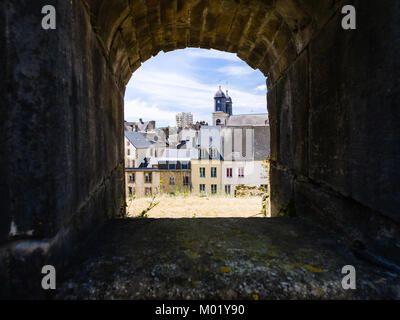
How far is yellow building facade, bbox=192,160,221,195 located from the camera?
3169 cm

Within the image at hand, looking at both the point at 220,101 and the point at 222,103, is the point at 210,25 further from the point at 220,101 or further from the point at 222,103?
the point at 222,103

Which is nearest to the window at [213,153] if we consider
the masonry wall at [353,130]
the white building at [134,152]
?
the white building at [134,152]

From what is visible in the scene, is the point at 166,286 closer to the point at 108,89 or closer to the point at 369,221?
the point at 369,221

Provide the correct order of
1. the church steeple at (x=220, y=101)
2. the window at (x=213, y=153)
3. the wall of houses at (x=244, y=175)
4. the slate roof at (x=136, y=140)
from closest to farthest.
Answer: the wall of houses at (x=244, y=175) < the window at (x=213, y=153) < the slate roof at (x=136, y=140) < the church steeple at (x=220, y=101)

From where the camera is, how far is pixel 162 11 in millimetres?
2688

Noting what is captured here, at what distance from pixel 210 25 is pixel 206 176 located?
2941cm

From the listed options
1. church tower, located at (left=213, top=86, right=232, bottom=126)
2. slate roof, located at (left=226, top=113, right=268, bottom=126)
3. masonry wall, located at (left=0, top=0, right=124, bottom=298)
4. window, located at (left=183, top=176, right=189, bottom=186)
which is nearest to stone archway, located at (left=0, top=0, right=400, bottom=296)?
masonry wall, located at (left=0, top=0, right=124, bottom=298)

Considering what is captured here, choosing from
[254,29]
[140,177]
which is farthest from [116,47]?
[140,177]

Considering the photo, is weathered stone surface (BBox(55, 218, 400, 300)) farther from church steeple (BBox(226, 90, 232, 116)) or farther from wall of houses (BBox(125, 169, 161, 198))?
church steeple (BBox(226, 90, 232, 116))

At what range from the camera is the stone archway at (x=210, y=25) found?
1.15 meters

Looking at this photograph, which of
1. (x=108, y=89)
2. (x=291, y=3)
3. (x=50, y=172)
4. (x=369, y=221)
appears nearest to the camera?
(x=50, y=172)

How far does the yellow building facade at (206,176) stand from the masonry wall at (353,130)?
95.4 ft

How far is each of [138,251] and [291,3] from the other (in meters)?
2.59

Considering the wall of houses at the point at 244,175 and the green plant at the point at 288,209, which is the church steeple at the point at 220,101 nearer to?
the wall of houses at the point at 244,175
